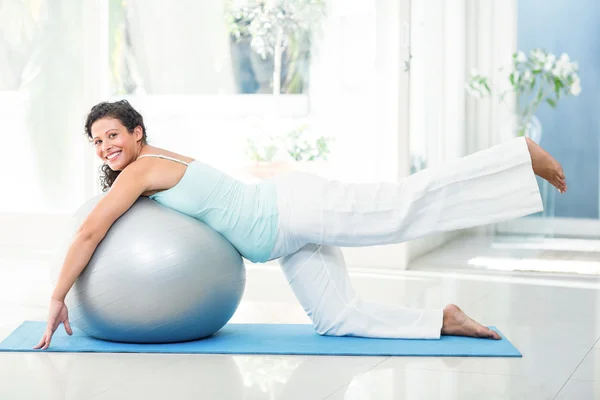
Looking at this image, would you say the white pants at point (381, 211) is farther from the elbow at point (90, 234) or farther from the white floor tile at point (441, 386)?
the elbow at point (90, 234)

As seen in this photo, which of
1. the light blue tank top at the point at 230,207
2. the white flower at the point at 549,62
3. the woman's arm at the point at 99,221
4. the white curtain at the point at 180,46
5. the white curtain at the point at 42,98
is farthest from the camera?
the white flower at the point at 549,62

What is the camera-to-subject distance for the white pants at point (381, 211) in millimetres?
2793

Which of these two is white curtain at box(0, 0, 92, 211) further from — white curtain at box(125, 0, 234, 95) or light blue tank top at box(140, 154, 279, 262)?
light blue tank top at box(140, 154, 279, 262)

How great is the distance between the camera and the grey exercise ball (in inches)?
108

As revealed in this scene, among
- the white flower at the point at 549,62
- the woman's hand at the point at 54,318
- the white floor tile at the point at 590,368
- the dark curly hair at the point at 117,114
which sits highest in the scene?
the white flower at the point at 549,62

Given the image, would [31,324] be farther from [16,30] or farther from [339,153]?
[16,30]

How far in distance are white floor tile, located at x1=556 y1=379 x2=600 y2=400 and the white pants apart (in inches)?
22.6

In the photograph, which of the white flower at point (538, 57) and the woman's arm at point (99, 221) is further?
the white flower at point (538, 57)

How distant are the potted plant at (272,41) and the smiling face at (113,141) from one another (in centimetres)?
237

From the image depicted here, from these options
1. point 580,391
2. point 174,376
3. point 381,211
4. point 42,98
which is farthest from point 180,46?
point 580,391

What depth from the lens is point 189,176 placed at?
2.92m

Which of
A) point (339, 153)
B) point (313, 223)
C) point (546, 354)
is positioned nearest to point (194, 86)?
point (339, 153)

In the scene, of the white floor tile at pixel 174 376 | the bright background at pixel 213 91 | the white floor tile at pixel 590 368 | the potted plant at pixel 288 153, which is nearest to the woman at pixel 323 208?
the white floor tile at pixel 174 376

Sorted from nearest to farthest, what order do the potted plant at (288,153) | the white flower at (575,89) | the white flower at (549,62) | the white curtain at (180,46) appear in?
the potted plant at (288,153) < the white curtain at (180,46) < the white flower at (575,89) < the white flower at (549,62)
